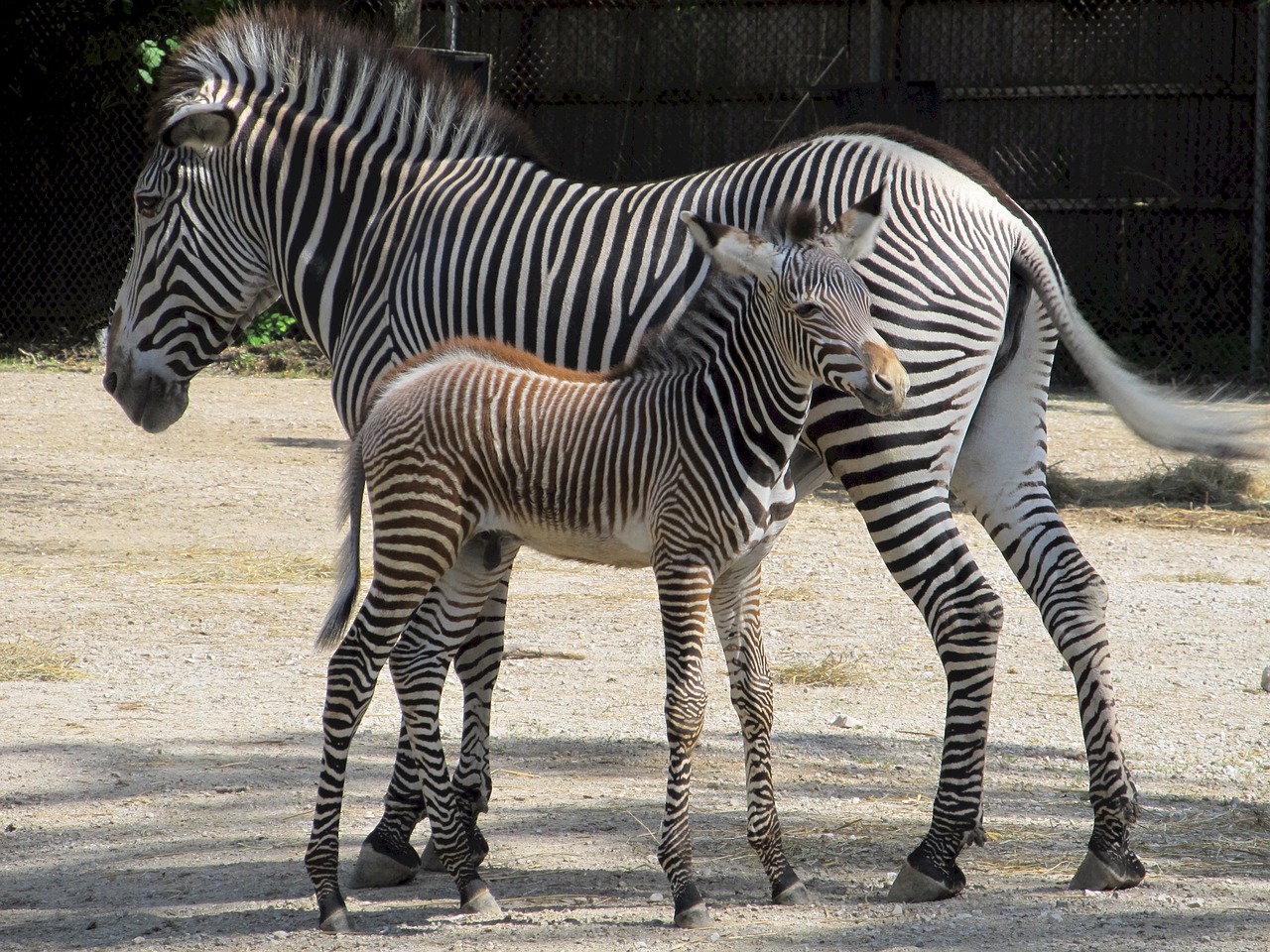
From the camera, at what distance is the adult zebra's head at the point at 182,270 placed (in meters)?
4.63

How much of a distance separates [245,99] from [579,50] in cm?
934

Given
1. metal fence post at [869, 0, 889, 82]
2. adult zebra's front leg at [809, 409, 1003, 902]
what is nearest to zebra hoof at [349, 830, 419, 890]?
adult zebra's front leg at [809, 409, 1003, 902]

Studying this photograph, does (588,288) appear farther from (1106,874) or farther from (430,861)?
(1106,874)

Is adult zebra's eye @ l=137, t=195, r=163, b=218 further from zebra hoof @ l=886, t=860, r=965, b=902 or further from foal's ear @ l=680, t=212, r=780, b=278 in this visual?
zebra hoof @ l=886, t=860, r=965, b=902

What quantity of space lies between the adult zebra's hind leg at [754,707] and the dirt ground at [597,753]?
0.12 meters

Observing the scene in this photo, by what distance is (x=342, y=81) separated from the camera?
468 centimetres

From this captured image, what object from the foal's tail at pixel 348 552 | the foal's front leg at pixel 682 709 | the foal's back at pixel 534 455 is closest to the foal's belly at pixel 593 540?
the foal's back at pixel 534 455

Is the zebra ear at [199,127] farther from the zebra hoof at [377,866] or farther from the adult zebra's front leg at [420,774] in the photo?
the zebra hoof at [377,866]

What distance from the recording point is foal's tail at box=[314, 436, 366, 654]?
3.82 m

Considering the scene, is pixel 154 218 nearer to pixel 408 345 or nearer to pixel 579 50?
pixel 408 345

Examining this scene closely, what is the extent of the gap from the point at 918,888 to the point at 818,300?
63.1 inches

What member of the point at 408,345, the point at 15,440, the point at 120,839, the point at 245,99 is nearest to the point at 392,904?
the point at 120,839

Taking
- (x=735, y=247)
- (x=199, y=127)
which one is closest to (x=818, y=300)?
(x=735, y=247)

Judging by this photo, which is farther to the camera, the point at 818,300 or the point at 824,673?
the point at 824,673
